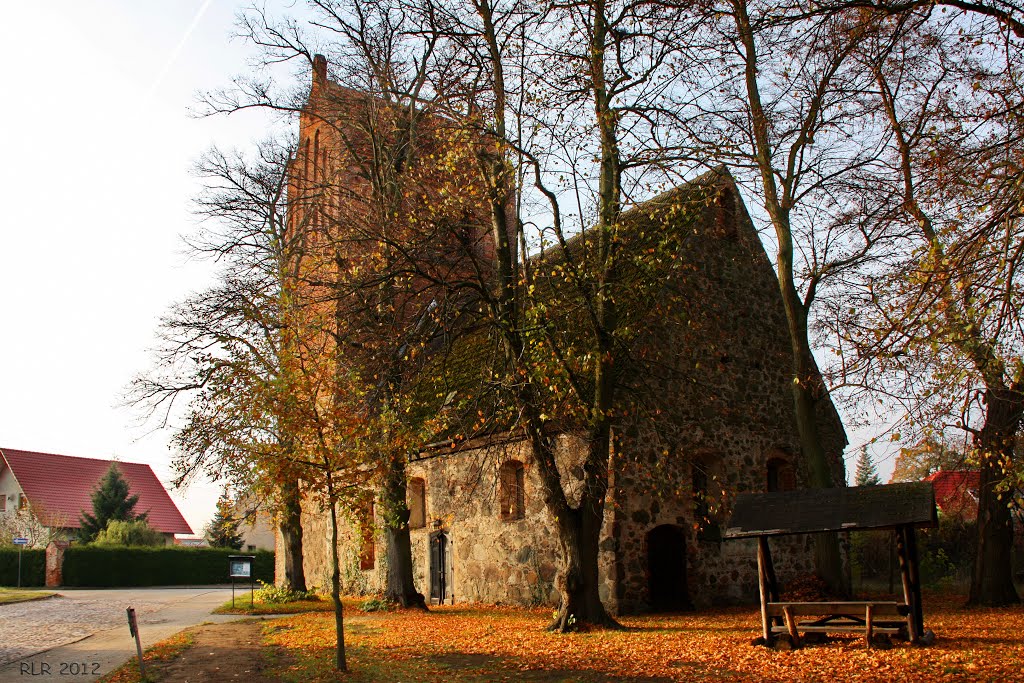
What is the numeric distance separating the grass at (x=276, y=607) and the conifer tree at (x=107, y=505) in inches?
1030

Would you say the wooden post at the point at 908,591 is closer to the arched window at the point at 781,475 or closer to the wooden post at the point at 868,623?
the wooden post at the point at 868,623

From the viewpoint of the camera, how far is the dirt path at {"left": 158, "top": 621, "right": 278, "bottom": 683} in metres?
11.9

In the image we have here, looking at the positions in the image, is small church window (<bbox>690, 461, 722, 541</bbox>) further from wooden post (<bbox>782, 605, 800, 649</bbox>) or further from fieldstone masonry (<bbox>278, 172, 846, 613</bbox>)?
wooden post (<bbox>782, 605, 800, 649</bbox>)

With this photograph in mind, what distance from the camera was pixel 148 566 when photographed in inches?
1748

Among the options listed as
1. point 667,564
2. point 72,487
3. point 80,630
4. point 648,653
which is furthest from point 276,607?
point 72,487

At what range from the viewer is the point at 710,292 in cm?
2078

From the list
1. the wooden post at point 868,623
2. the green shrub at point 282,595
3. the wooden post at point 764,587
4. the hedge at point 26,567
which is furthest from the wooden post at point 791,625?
the hedge at point 26,567

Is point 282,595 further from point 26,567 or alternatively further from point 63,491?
point 63,491

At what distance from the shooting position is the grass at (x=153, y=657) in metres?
11.9

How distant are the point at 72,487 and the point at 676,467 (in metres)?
46.1

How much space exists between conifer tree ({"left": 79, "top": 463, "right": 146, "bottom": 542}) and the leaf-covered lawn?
116 feet

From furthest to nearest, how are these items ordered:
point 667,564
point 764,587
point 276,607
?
point 276,607
point 667,564
point 764,587

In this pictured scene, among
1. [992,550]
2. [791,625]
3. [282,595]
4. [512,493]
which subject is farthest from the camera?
[282,595]

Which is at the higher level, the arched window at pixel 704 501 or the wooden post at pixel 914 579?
the arched window at pixel 704 501
